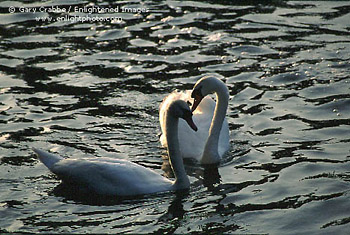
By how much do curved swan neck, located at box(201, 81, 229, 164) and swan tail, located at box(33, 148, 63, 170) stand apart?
2090mm

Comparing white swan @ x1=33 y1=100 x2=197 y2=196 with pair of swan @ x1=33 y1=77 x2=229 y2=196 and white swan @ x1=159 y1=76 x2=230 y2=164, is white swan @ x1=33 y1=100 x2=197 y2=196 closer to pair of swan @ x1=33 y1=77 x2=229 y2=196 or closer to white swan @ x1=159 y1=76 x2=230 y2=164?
pair of swan @ x1=33 y1=77 x2=229 y2=196

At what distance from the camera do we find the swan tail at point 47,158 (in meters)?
9.35

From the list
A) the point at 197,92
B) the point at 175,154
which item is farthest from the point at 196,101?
the point at 175,154

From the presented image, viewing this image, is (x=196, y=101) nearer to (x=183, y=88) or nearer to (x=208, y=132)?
(x=208, y=132)

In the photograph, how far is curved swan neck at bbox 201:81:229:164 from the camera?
33.7ft

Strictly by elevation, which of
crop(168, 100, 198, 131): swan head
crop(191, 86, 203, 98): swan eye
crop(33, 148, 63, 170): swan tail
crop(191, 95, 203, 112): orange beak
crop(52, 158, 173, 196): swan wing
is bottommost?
crop(52, 158, 173, 196): swan wing

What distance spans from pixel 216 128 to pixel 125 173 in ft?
6.82

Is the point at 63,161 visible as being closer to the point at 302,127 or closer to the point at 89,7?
the point at 302,127

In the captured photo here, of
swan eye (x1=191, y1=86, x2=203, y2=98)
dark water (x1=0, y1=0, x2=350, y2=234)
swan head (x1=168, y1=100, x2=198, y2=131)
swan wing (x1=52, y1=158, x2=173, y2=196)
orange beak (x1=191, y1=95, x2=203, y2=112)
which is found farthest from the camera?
orange beak (x1=191, y1=95, x2=203, y2=112)

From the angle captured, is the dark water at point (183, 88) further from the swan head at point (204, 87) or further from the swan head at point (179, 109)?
the swan head at point (179, 109)

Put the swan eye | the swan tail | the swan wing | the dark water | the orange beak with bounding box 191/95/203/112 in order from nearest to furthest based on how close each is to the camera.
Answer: the dark water → the swan wing → the swan tail → the swan eye → the orange beak with bounding box 191/95/203/112

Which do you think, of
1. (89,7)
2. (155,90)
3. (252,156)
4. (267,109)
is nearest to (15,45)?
(89,7)

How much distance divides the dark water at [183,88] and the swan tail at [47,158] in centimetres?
22

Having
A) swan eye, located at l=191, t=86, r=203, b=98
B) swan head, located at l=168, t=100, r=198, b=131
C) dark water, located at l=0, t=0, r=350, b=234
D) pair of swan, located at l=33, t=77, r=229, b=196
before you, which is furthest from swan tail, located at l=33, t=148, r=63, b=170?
swan eye, located at l=191, t=86, r=203, b=98
